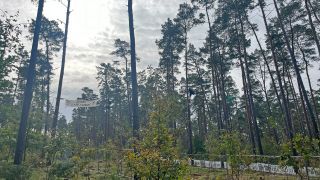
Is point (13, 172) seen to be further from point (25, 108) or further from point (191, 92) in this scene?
point (191, 92)

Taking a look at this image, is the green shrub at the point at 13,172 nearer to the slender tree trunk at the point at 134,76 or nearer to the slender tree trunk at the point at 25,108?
the slender tree trunk at the point at 25,108

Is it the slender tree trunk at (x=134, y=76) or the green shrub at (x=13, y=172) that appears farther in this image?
the slender tree trunk at (x=134, y=76)

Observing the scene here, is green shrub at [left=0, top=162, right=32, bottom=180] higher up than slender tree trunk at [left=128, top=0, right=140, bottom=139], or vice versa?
slender tree trunk at [left=128, top=0, right=140, bottom=139]

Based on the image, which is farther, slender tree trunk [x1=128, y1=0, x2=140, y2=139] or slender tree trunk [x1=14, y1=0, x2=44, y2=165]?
slender tree trunk [x1=128, y1=0, x2=140, y2=139]

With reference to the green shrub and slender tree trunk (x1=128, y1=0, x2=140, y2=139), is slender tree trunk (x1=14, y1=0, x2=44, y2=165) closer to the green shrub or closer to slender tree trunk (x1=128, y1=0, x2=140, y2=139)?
the green shrub

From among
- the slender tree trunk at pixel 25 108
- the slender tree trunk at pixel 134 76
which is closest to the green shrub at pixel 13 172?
the slender tree trunk at pixel 25 108

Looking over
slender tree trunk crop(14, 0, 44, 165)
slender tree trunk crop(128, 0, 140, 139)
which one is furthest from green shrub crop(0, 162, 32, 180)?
slender tree trunk crop(128, 0, 140, 139)

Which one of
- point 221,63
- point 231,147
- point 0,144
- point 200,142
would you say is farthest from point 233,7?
point 0,144

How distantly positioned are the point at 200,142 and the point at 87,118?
50740 millimetres

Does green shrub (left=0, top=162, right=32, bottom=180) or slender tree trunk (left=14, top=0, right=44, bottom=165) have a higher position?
slender tree trunk (left=14, top=0, right=44, bottom=165)

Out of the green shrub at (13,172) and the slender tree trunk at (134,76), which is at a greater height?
the slender tree trunk at (134,76)

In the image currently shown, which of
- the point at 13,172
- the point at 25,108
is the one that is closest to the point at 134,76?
the point at 25,108

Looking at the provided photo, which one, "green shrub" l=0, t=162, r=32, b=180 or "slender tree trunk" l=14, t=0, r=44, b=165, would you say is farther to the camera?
"slender tree trunk" l=14, t=0, r=44, b=165

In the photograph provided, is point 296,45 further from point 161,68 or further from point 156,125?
point 156,125
